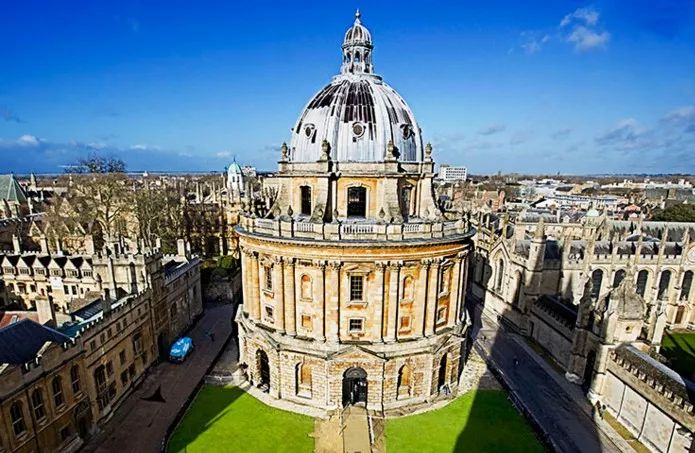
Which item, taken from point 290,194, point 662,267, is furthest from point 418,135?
point 662,267

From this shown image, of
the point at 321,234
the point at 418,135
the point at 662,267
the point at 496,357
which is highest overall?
the point at 418,135

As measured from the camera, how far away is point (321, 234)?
27516 mm

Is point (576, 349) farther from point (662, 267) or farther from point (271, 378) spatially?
point (271, 378)

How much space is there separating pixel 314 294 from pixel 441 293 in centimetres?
1028

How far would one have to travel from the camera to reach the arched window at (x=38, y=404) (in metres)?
22.4

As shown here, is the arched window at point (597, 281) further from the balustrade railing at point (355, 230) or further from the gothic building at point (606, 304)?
the balustrade railing at point (355, 230)

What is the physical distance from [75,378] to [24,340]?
4.14 meters

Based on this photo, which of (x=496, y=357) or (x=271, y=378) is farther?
(x=496, y=357)

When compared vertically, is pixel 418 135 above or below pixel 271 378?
above

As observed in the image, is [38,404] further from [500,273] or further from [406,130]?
[500,273]

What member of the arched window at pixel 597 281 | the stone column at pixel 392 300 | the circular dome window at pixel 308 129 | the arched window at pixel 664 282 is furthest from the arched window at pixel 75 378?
the arched window at pixel 664 282

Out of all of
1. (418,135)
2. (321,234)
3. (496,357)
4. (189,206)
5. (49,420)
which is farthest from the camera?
(189,206)

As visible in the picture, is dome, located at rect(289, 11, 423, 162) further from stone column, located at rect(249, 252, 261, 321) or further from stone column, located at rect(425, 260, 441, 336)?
stone column, located at rect(425, 260, 441, 336)

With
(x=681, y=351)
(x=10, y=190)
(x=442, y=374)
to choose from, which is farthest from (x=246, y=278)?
(x=10, y=190)
